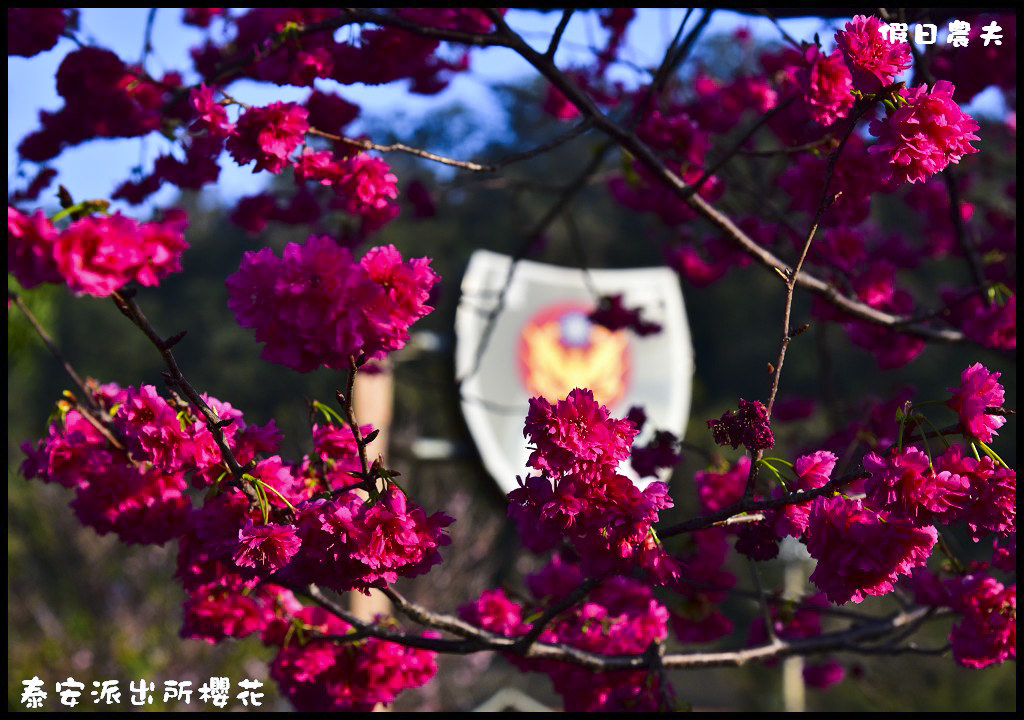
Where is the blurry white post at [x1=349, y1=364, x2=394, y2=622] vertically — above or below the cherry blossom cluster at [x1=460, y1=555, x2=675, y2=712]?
above

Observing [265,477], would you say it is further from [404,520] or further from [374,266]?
[374,266]

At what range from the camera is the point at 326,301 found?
103cm

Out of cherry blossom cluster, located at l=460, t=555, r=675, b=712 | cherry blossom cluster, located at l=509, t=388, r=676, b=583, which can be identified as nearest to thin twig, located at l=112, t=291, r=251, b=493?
cherry blossom cluster, located at l=509, t=388, r=676, b=583

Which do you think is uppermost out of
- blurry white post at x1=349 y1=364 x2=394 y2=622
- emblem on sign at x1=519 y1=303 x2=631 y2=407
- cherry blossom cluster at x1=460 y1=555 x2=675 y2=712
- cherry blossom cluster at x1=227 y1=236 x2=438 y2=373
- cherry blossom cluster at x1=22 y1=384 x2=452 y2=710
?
emblem on sign at x1=519 y1=303 x2=631 y2=407

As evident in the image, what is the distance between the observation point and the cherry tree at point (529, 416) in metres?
1.09

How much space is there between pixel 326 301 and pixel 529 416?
0.27m

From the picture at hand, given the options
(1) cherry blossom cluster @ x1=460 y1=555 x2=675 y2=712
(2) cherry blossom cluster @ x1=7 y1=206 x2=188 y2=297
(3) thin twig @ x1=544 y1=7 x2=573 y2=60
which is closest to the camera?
(2) cherry blossom cluster @ x1=7 y1=206 x2=188 y2=297

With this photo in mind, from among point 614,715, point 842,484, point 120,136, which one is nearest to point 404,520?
point 842,484

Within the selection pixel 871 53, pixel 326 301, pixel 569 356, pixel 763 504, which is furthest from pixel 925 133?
pixel 569 356

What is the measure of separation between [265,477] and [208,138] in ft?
2.04

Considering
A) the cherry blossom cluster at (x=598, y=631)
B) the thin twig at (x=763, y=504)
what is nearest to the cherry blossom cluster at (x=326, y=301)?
the thin twig at (x=763, y=504)

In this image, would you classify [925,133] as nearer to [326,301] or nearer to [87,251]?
[326,301]

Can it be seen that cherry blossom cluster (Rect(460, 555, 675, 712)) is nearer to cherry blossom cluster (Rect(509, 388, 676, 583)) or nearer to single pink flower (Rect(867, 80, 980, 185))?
cherry blossom cluster (Rect(509, 388, 676, 583))

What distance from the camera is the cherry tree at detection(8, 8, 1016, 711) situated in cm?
109
